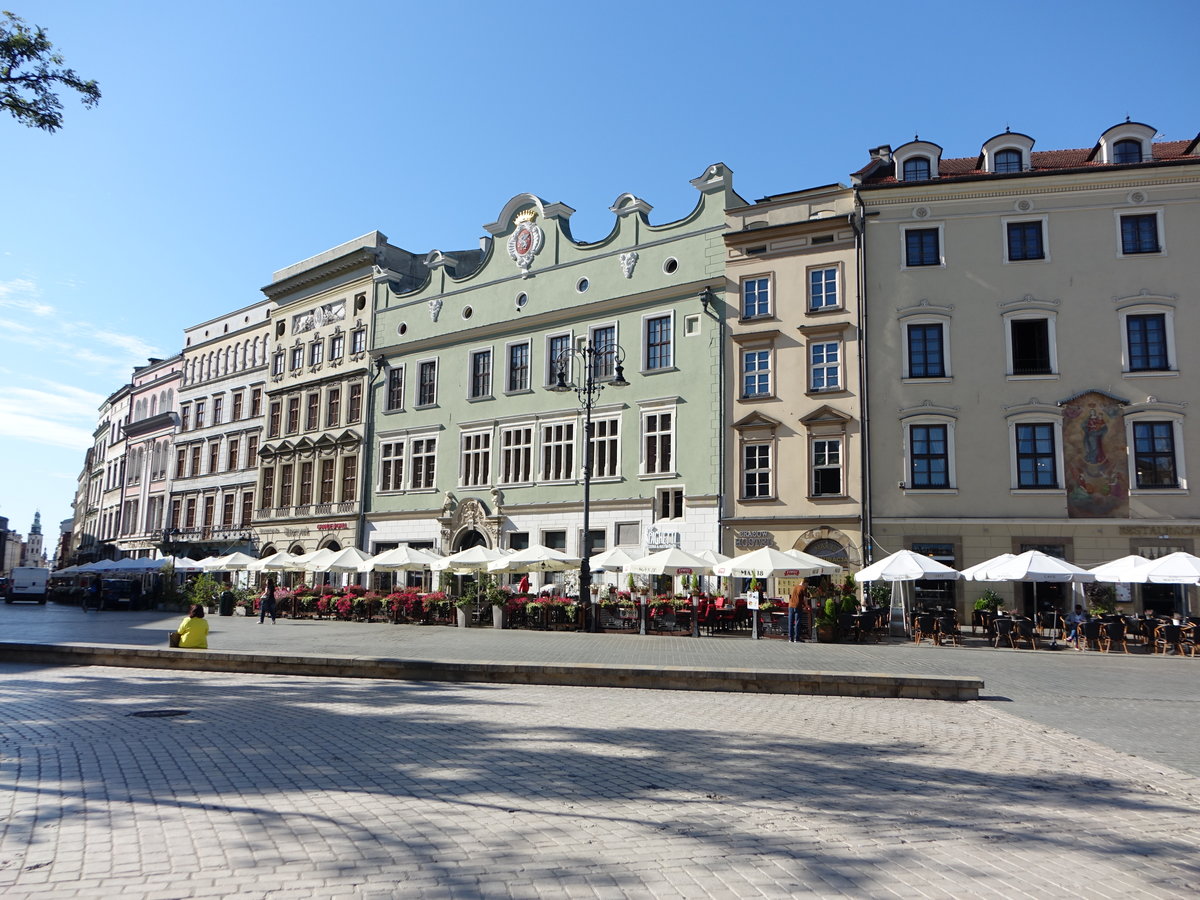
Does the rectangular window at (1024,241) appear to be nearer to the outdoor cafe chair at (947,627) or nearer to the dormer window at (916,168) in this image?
the dormer window at (916,168)

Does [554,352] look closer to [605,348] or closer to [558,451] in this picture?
[605,348]

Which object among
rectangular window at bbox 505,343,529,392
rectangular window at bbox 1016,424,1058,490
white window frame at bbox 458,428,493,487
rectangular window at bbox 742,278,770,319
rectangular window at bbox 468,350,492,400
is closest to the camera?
rectangular window at bbox 1016,424,1058,490

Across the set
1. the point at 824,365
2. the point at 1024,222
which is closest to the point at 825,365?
the point at 824,365

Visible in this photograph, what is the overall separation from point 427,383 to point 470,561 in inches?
613

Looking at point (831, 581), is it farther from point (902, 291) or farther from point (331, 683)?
point (331, 683)

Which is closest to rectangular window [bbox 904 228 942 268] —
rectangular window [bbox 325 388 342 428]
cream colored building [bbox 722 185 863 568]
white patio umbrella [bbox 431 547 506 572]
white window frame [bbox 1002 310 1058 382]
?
cream colored building [bbox 722 185 863 568]

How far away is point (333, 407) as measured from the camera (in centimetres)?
4831

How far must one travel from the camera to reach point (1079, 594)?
1059 inches

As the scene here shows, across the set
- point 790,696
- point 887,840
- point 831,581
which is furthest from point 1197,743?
point 831,581

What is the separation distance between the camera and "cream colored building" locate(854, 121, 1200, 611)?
92.4 feet

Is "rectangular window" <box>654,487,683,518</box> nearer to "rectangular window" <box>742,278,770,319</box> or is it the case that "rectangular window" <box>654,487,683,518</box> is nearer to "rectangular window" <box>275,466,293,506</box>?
"rectangular window" <box>742,278,770,319</box>

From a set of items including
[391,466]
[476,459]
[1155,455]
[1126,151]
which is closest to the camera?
[1155,455]

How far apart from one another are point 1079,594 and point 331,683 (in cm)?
2210

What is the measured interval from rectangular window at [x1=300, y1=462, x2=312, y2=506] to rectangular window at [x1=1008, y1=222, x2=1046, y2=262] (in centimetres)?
3534
